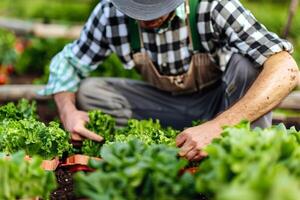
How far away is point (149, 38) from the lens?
13.8 feet

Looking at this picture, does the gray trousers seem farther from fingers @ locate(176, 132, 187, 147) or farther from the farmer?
fingers @ locate(176, 132, 187, 147)

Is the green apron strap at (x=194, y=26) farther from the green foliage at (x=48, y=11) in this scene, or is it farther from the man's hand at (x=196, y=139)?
the green foliage at (x=48, y=11)

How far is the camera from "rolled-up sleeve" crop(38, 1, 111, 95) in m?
4.39

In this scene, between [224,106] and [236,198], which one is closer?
[236,198]

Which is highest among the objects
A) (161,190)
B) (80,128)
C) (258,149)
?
(258,149)

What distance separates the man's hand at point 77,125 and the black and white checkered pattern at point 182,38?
18.9 inches

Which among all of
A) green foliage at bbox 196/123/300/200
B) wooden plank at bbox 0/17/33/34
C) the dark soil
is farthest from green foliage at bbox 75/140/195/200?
wooden plank at bbox 0/17/33/34

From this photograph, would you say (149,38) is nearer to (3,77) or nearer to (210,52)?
(210,52)

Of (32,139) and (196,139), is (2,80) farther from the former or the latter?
(196,139)

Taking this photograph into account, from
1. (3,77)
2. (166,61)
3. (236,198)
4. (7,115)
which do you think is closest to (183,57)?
(166,61)

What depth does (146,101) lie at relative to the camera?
4.68 meters

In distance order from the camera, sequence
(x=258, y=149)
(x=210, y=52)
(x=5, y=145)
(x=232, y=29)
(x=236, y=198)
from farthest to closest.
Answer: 1. (x=210, y=52)
2. (x=232, y=29)
3. (x=5, y=145)
4. (x=258, y=149)
5. (x=236, y=198)

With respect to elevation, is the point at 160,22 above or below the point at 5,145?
above

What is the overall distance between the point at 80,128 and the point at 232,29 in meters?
1.11
